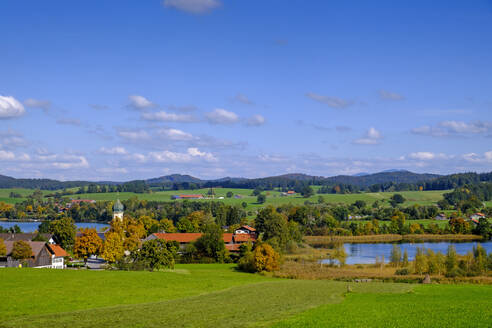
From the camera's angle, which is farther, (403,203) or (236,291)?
(403,203)

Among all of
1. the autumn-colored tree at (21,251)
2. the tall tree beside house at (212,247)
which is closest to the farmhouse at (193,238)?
the tall tree beside house at (212,247)

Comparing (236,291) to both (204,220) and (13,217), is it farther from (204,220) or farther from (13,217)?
(13,217)

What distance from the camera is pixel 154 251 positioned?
55031 mm

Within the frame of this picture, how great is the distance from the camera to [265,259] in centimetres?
5903

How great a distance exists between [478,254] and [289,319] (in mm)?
44935

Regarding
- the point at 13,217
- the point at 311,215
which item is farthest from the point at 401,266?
the point at 13,217

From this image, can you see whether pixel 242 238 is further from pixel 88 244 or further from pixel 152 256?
pixel 152 256

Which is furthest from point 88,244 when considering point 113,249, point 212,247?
point 212,247

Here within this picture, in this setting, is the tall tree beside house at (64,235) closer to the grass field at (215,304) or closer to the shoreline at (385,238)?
the grass field at (215,304)

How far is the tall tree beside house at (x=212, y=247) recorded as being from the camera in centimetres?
7344

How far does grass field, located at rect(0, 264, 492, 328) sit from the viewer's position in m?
21.5

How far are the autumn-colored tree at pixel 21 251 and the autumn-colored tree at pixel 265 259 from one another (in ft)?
92.8

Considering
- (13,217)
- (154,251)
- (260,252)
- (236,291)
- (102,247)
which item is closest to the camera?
(236,291)

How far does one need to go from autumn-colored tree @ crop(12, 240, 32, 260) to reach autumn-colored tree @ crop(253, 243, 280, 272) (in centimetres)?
2830
